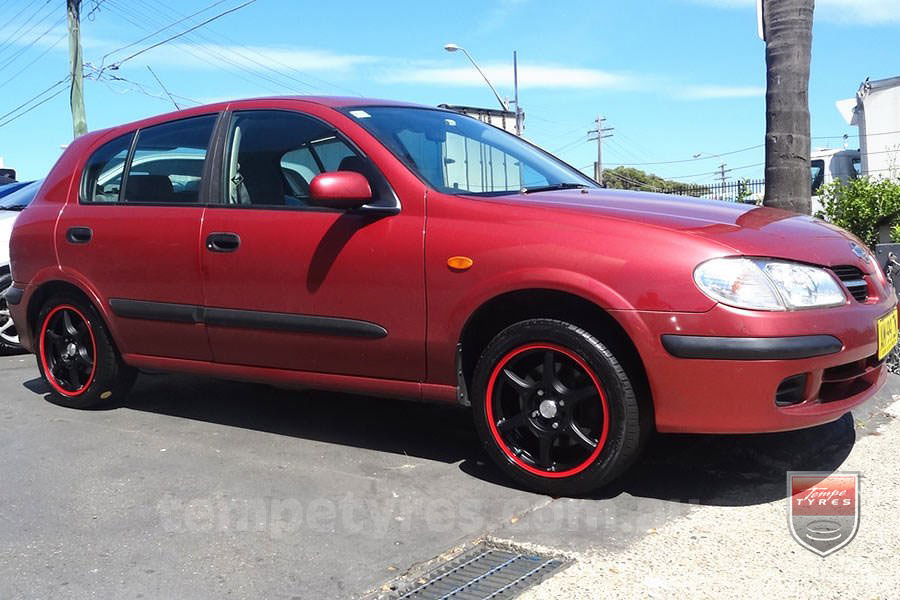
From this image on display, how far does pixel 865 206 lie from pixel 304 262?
5.62 m

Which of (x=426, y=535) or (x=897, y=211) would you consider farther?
(x=897, y=211)

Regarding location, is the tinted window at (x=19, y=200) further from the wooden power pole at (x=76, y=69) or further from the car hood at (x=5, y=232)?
the wooden power pole at (x=76, y=69)

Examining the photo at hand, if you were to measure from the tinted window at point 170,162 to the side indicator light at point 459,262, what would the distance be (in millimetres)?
1499

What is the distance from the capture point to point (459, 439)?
169 inches

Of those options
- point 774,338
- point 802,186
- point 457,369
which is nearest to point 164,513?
point 457,369

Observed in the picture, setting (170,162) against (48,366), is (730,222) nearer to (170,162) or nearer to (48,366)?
(170,162)

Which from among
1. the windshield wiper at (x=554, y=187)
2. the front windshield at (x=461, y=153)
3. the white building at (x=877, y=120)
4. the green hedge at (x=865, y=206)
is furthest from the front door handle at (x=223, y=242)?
the white building at (x=877, y=120)

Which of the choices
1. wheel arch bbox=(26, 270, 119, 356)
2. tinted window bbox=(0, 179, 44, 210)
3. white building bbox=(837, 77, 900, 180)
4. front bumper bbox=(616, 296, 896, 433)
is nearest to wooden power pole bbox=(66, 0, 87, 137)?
tinted window bbox=(0, 179, 44, 210)

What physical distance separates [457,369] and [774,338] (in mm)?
1243

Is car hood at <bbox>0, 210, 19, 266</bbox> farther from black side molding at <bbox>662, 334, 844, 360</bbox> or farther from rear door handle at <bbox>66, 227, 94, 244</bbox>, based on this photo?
black side molding at <bbox>662, 334, 844, 360</bbox>

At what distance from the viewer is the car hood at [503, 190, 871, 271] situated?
3.21 metres

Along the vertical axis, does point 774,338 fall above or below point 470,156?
below

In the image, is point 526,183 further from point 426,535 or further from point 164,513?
point 164,513

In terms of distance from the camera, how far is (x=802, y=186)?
6.41 meters
